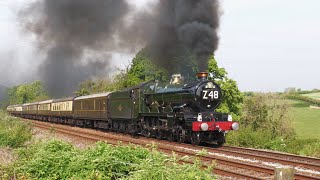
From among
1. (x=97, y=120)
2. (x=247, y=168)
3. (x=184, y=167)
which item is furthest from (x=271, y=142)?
(x=97, y=120)

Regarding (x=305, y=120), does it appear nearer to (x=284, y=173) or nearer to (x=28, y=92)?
(x=284, y=173)

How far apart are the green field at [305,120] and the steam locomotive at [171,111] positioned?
16043 mm

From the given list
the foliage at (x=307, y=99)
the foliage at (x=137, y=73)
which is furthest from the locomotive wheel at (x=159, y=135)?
the foliage at (x=307, y=99)

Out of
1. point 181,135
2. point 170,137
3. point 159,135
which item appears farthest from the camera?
point 159,135

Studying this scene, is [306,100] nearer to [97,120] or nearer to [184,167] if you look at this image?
→ [97,120]

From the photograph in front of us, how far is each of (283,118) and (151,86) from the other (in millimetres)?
15743

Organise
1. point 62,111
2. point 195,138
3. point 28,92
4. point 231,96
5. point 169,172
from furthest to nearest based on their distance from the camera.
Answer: point 28,92
point 231,96
point 62,111
point 195,138
point 169,172

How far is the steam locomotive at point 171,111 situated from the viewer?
16000mm

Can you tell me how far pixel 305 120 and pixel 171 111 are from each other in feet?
95.0

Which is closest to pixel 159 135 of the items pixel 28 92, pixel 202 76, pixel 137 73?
pixel 202 76

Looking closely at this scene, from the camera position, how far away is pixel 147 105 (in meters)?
19.6

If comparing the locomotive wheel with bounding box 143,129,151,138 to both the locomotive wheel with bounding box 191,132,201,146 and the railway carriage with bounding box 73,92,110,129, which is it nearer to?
the locomotive wheel with bounding box 191,132,201,146

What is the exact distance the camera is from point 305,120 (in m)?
41.7

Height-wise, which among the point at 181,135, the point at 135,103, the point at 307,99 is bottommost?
the point at 181,135
